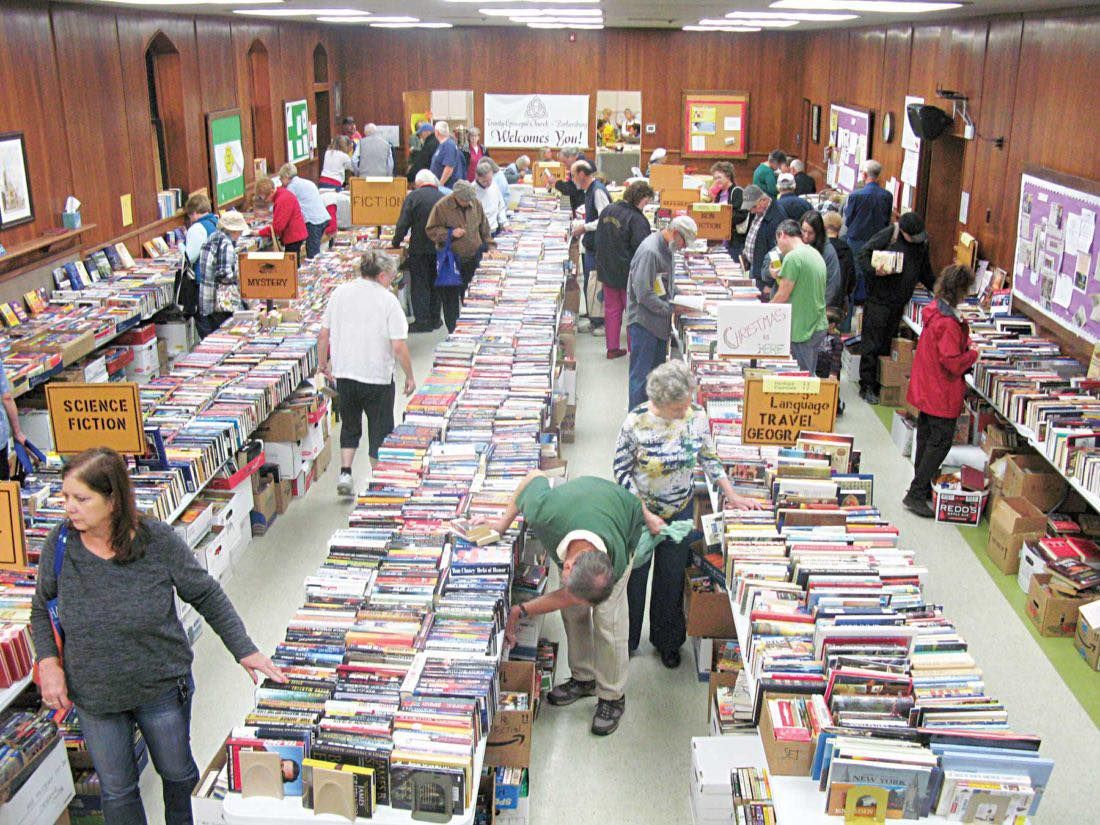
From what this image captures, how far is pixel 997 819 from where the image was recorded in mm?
3525

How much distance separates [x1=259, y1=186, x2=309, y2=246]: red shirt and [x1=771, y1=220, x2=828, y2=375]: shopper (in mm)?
5871

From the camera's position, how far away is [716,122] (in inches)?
811

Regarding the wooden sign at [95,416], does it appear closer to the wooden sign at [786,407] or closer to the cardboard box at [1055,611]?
the wooden sign at [786,407]

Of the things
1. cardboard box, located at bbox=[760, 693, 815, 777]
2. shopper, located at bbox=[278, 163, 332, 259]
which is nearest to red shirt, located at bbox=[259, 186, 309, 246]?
shopper, located at bbox=[278, 163, 332, 259]

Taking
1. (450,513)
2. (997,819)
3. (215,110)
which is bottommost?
(997,819)

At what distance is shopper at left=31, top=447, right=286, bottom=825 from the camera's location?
12.1 ft

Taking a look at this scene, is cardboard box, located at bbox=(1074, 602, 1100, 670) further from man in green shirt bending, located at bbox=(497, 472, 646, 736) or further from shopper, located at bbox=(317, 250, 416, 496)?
shopper, located at bbox=(317, 250, 416, 496)

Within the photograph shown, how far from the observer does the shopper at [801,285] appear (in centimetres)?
830

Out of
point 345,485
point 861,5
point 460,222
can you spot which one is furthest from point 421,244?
point 861,5

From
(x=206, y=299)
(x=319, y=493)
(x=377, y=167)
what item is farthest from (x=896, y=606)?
(x=377, y=167)

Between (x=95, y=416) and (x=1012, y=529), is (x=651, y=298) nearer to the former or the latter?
(x=1012, y=529)

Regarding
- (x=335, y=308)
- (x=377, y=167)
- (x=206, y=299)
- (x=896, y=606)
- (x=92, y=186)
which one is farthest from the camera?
(x=377, y=167)

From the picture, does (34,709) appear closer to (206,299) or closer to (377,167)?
(206,299)

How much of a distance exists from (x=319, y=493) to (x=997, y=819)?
5.80 meters
